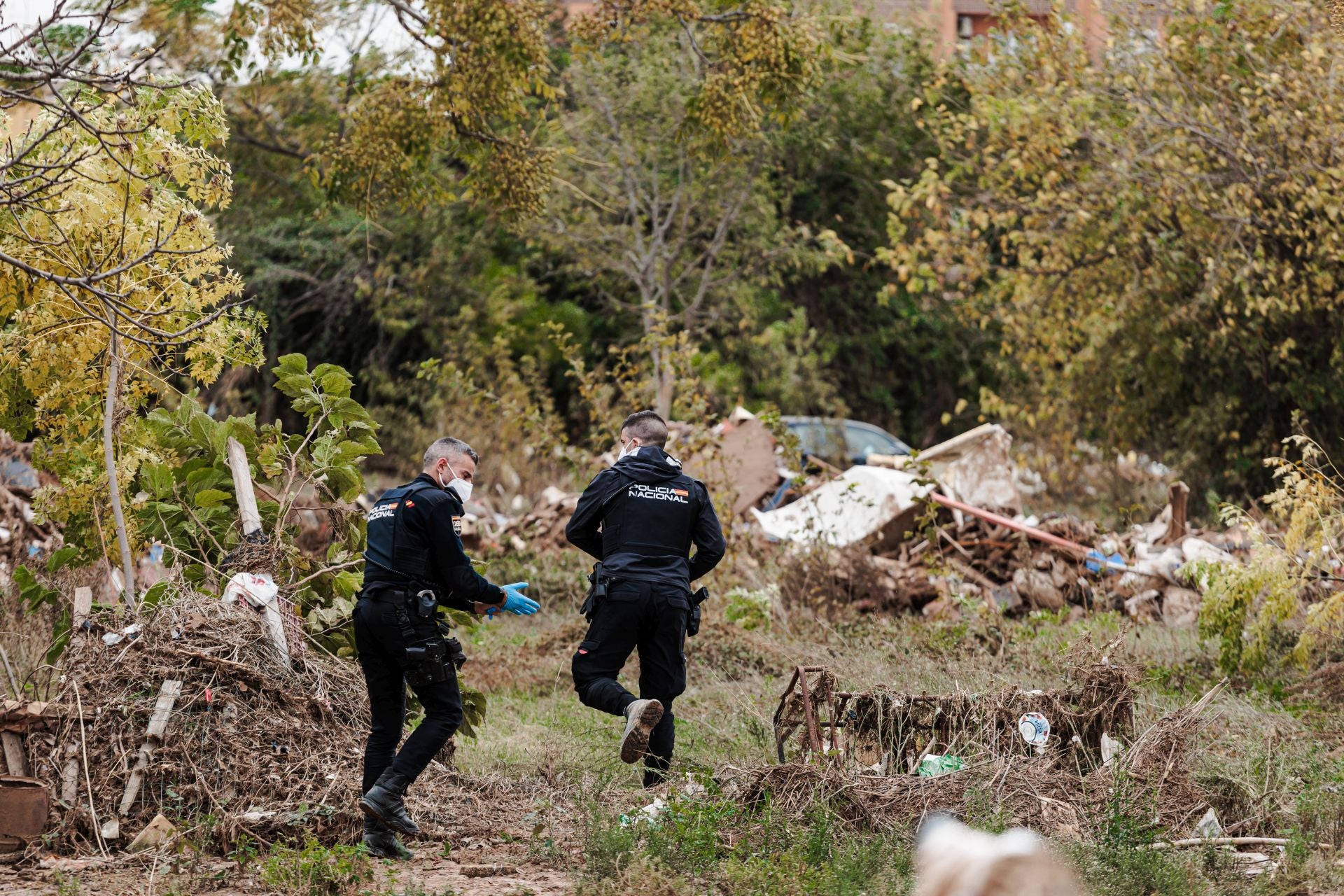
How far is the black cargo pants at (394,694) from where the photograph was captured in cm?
564

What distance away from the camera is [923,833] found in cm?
534

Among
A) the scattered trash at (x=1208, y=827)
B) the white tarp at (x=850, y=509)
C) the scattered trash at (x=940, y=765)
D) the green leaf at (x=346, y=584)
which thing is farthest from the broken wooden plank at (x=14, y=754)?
the white tarp at (x=850, y=509)

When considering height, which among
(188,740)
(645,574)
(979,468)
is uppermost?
(645,574)

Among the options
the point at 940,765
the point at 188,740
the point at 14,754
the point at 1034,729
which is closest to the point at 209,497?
the point at 188,740

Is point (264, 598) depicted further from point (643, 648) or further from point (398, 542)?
point (643, 648)

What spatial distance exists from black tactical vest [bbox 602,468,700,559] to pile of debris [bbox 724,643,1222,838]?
93cm

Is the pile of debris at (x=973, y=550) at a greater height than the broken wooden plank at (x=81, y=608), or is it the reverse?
the broken wooden plank at (x=81, y=608)

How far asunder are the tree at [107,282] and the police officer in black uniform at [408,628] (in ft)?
5.12

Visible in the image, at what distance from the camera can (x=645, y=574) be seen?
6.57 m

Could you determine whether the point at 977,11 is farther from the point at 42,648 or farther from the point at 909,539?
the point at 42,648

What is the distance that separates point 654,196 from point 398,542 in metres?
14.8

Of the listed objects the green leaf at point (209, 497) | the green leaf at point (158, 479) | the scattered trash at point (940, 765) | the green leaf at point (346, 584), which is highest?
the green leaf at point (158, 479)

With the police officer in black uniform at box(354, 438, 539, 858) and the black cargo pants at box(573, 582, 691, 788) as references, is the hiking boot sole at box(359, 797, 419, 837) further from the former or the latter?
the black cargo pants at box(573, 582, 691, 788)

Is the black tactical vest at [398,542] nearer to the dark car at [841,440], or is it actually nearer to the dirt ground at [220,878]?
the dirt ground at [220,878]
